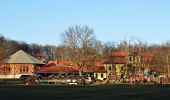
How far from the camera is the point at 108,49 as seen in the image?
396 feet

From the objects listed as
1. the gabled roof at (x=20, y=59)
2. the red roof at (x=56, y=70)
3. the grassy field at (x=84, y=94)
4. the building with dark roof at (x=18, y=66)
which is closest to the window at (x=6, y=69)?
the building with dark roof at (x=18, y=66)

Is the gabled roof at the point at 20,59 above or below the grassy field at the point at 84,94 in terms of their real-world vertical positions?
above

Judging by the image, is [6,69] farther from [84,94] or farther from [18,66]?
[84,94]

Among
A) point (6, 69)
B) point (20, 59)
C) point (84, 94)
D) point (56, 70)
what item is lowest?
point (84, 94)

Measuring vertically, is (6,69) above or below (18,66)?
below

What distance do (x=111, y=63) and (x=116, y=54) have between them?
13.5ft

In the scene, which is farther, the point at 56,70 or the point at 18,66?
the point at 18,66

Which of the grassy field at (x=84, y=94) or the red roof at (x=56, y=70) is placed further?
the red roof at (x=56, y=70)

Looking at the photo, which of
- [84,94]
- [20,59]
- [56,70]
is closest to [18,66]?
[20,59]

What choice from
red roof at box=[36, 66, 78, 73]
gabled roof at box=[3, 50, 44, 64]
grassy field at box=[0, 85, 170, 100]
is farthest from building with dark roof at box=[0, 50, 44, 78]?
grassy field at box=[0, 85, 170, 100]

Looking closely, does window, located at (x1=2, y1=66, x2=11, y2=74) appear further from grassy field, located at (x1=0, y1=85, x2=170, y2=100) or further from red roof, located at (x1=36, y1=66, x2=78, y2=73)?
grassy field, located at (x1=0, y1=85, x2=170, y2=100)

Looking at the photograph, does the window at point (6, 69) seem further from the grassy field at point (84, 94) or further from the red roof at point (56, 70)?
the grassy field at point (84, 94)

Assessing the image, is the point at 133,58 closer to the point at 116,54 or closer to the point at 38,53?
the point at 116,54

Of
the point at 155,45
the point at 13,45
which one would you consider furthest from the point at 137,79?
the point at 13,45
